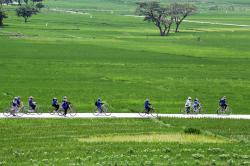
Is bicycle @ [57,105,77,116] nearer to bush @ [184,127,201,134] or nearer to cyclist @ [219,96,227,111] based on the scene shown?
bush @ [184,127,201,134]

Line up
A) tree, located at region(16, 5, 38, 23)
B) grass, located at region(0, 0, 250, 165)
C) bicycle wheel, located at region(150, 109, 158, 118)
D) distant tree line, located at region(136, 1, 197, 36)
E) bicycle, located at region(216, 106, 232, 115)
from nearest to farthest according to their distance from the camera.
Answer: grass, located at region(0, 0, 250, 165), bicycle wheel, located at region(150, 109, 158, 118), bicycle, located at region(216, 106, 232, 115), distant tree line, located at region(136, 1, 197, 36), tree, located at region(16, 5, 38, 23)

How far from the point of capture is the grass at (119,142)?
36406 millimetres

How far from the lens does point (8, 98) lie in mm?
60781

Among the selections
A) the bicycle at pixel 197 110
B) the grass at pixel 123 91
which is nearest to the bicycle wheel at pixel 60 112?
the grass at pixel 123 91

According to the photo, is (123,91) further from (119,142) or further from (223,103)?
(119,142)

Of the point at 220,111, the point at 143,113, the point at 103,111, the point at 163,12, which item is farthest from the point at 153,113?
the point at 163,12

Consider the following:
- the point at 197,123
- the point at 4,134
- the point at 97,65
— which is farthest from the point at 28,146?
the point at 97,65

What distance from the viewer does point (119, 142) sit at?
42625mm

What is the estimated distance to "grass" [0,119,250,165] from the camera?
119 ft

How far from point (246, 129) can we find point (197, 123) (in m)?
3.97

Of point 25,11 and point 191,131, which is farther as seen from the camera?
point 25,11

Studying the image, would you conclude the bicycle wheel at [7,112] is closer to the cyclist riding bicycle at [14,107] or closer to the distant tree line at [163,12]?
the cyclist riding bicycle at [14,107]

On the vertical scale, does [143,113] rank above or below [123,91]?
below

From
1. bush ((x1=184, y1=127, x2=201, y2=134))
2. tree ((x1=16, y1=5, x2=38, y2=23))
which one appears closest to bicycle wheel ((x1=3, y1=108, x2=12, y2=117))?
bush ((x1=184, y1=127, x2=201, y2=134))
